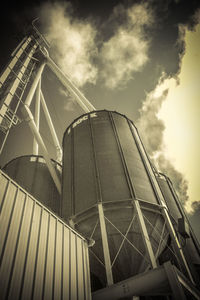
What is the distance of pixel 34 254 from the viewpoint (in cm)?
470

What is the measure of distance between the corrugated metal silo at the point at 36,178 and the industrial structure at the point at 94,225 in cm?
7

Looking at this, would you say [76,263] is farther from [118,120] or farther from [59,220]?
[118,120]

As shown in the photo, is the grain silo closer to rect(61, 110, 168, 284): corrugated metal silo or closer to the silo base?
rect(61, 110, 168, 284): corrugated metal silo

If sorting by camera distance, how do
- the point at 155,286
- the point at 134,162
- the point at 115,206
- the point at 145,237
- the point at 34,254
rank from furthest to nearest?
the point at 134,162 → the point at 115,206 → the point at 145,237 → the point at 155,286 → the point at 34,254

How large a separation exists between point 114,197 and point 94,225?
1.51 m

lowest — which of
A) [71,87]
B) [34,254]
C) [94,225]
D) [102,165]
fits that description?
[34,254]

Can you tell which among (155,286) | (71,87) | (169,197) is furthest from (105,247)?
(71,87)

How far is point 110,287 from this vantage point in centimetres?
573

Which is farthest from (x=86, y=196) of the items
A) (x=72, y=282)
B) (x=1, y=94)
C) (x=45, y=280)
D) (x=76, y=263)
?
(x=1, y=94)

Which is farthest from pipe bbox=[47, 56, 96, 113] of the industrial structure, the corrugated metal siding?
the corrugated metal siding

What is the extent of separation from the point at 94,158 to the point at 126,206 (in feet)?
9.85

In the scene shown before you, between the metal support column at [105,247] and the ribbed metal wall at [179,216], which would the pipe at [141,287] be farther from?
the ribbed metal wall at [179,216]

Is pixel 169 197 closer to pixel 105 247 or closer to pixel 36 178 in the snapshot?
pixel 105 247

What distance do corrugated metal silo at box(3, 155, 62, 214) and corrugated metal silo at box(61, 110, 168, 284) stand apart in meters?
2.60
